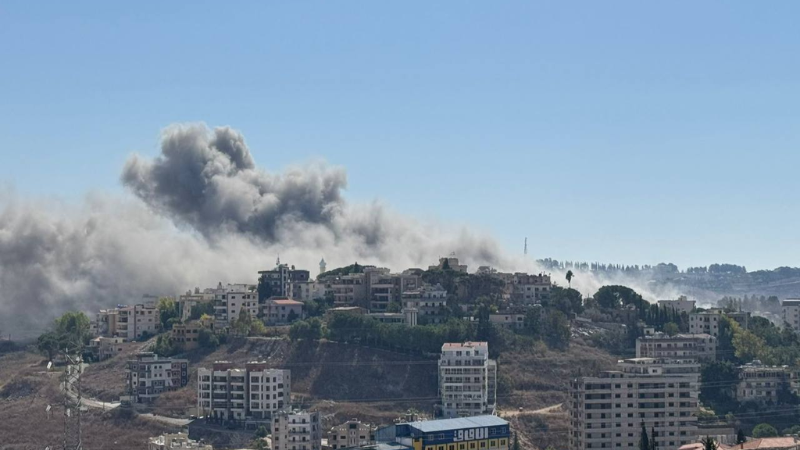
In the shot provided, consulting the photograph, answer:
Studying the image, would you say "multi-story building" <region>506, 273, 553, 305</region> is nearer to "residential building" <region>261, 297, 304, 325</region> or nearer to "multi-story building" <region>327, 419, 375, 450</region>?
"residential building" <region>261, 297, 304, 325</region>

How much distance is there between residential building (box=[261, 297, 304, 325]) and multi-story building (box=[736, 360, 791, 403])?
1131 inches

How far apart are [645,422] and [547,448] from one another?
261 inches

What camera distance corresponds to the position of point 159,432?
7775 cm

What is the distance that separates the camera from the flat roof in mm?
61978

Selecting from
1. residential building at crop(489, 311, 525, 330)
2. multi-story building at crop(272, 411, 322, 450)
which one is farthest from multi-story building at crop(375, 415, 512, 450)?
residential building at crop(489, 311, 525, 330)

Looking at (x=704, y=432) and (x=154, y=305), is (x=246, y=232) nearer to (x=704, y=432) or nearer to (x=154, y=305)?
(x=154, y=305)

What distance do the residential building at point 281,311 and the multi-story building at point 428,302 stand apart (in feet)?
A: 23.8

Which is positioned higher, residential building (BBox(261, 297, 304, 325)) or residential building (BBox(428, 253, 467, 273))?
residential building (BBox(428, 253, 467, 273))

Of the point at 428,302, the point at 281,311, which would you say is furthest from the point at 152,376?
the point at 428,302

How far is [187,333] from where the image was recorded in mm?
91188

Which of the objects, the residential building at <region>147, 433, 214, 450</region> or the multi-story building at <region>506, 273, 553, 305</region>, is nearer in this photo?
the residential building at <region>147, 433, 214, 450</region>

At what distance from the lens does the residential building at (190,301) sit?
324ft

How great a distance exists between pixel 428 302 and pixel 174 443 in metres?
27.5

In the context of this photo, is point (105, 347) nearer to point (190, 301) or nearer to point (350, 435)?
point (190, 301)
